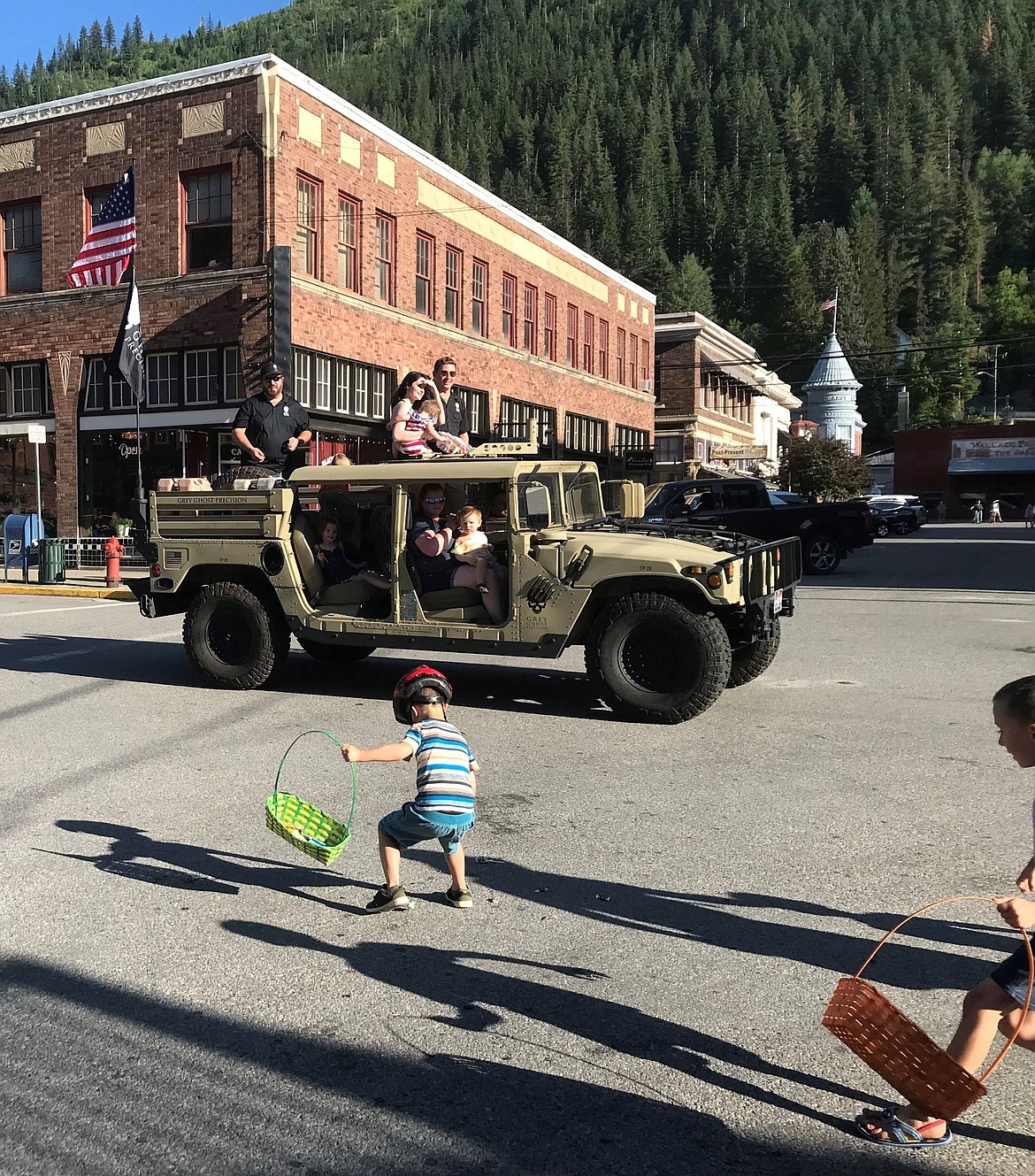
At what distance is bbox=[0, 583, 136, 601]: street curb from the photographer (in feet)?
61.5

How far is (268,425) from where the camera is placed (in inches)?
406

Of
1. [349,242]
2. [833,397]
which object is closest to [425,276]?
[349,242]

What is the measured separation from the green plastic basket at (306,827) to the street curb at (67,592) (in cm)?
1476

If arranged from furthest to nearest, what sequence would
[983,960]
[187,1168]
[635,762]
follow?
1. [635,762]
2. [983,960]
3. [187,1168]

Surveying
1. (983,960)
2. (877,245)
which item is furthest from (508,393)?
(877,245)

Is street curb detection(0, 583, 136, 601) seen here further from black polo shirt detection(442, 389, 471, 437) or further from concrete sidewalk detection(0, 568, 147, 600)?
black polo shirt detection(442, 389, 471, 437)

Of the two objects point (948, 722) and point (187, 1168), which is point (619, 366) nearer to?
point (948, 722)

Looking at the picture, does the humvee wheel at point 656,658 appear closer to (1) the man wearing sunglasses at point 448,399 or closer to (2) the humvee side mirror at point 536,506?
(2) the humvee side mirror at point 536,506

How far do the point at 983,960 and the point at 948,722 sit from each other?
4.13m

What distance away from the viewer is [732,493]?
71.5 ft

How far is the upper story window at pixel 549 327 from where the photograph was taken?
3675cm

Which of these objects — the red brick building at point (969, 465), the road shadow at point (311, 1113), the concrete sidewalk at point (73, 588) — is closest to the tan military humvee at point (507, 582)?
the road shadow at point (311, 1113)

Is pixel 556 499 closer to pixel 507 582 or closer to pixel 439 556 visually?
pixel 507 582

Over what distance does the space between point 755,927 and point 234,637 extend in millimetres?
6232
